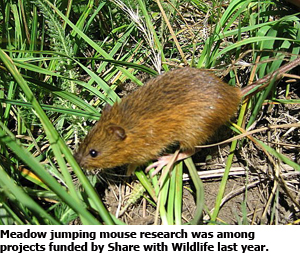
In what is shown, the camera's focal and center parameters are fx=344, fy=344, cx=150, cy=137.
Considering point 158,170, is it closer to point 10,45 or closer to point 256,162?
point 256,162

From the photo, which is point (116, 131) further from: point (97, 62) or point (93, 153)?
point (97, 62)

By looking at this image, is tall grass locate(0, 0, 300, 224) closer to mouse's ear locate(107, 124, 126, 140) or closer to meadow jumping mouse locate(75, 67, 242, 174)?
meadow jumping mouse locate(75, 67, 242, 174)

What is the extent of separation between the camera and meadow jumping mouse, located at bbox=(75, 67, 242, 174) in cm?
340

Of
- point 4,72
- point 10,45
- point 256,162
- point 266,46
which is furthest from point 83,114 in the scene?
point 266,46

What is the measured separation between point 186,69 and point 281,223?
1.84 meters

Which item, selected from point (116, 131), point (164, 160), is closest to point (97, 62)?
point (116, 131)

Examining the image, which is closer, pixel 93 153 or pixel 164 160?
pixel 93 153

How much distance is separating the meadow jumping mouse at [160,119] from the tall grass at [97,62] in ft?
0.89

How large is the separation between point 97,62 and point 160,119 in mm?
1613

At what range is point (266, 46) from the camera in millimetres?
3938

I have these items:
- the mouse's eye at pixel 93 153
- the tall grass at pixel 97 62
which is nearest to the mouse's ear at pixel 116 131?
the mouse's eye at pixel 93 153

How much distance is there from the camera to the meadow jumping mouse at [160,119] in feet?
11.2

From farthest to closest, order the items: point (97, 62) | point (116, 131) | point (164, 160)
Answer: point (97, 62) → point (164, 160) → point (116, 131)

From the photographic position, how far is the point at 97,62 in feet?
14.9
